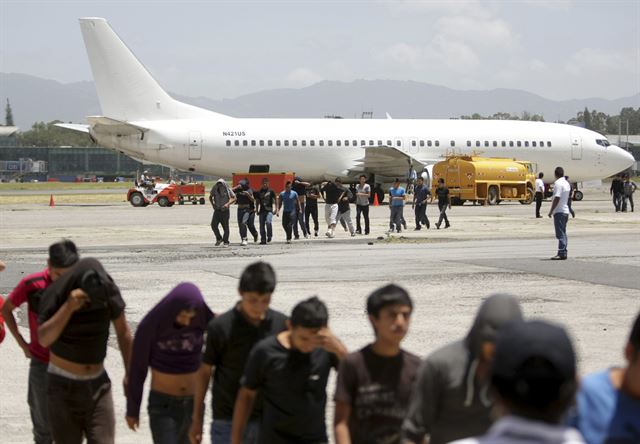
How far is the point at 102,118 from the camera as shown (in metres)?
49.5

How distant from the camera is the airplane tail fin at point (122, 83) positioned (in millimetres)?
52344

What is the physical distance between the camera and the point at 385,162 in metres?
54.8

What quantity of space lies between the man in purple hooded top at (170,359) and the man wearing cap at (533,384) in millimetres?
3975

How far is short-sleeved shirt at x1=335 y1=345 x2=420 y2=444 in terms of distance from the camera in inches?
229

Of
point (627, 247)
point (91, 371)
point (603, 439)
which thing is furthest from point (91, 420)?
point (627, 247)

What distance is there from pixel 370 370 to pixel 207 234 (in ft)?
87.6

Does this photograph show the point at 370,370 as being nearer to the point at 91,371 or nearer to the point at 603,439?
the point at 603,439

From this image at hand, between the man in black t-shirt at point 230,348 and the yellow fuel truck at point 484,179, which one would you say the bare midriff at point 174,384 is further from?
the yellow fuel truck at point 484,179

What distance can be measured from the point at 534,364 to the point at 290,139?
50813 millimetres

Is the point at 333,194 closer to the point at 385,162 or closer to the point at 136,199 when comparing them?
the point at 136,199

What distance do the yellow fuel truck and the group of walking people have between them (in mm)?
42375

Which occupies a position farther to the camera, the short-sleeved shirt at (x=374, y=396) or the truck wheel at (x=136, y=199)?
the truck wheel at (x=136, y=199)

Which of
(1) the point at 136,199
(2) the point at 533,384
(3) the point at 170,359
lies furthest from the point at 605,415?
(1) the point at 136,199

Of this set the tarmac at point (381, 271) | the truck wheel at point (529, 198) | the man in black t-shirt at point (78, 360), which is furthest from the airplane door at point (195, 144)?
the man in black t-shirt at point (78, 360)
